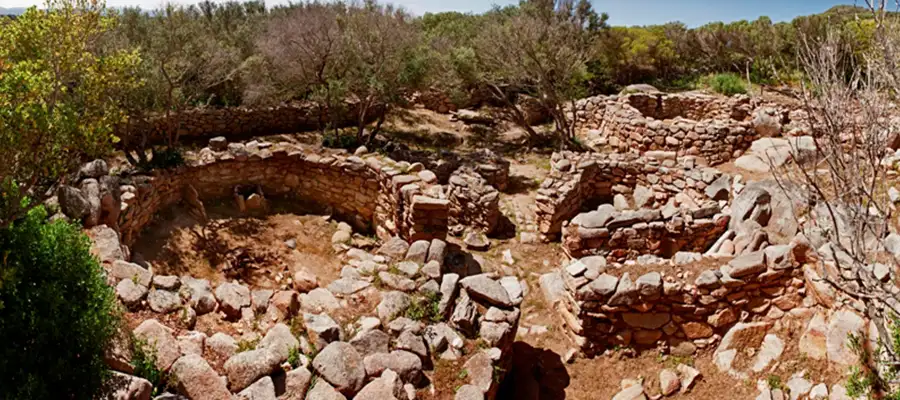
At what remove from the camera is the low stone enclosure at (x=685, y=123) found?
15.5 m

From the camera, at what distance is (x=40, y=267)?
4.36 m

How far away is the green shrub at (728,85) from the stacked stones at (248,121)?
47.2ft

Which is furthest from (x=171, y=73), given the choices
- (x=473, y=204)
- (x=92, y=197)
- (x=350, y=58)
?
(x=473, y=204)

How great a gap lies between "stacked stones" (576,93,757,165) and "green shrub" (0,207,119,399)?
50.3 feet

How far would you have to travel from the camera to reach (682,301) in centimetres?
743

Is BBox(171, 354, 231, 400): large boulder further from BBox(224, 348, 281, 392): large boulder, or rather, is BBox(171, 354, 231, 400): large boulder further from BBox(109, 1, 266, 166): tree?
BBox(109, 1, 266, 166): tree

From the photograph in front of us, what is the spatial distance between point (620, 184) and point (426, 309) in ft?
26.1

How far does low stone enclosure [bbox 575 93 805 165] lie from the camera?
50.9ft

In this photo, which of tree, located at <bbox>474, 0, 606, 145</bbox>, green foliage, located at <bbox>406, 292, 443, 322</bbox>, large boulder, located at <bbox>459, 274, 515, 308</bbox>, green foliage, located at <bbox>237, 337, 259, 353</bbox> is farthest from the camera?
tree, located at <bbox>474, 0, 606, 145</bbox>

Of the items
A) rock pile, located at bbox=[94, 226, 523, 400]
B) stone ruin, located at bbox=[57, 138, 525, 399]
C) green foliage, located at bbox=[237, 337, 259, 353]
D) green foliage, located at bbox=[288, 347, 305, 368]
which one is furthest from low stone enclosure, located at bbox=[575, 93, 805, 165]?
green foliage, located at bbox=[237, 337, 259, 353]

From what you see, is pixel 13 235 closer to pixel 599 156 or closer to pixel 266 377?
pixel 266 377

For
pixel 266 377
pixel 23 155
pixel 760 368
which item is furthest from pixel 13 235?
pixel 760 368

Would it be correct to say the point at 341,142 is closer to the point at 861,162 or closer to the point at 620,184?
the point at 620,184

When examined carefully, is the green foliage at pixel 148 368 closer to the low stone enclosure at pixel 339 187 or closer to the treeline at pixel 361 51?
the low stone enclosure at pixel 339 187
